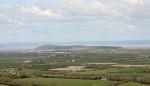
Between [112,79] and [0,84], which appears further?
[112,79]

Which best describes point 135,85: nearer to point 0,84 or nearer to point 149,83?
point 149,83

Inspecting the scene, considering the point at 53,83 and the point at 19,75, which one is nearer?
the point at 53,83

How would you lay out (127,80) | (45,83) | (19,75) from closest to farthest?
(45,83), (127,80), (19,75)

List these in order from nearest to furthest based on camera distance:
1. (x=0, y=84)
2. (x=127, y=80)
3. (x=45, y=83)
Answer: (x=0, y=84) < (x=45, y=83) < (x=127, y=80)

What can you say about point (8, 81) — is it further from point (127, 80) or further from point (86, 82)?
point (127, 80)

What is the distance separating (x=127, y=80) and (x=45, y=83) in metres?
11.2

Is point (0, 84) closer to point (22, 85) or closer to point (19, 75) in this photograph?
point (22, 85)

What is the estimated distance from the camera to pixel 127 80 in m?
50.5

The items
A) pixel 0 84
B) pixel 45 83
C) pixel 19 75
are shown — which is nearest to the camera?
pixel 0 84

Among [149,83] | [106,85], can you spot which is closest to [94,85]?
[106,85]

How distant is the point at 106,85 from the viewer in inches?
1756

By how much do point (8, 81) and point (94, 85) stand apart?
1057 centimetres

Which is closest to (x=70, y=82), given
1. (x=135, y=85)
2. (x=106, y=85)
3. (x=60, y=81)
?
(x=60, y=81)

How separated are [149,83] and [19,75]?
60.9 feet
